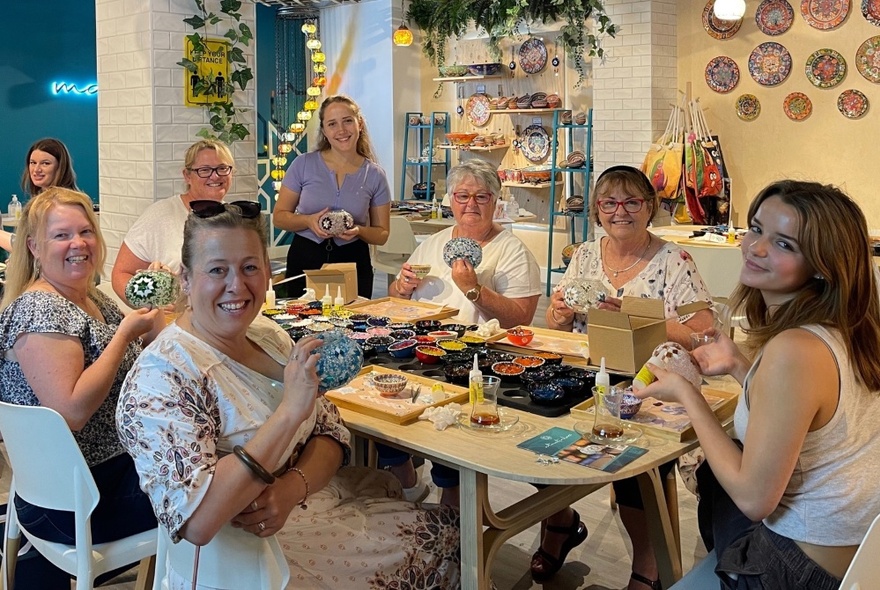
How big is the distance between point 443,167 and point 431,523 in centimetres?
749

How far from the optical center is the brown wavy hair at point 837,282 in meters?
1.72

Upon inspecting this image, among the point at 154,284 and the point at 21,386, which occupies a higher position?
the point at 154,284

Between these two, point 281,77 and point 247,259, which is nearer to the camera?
point 247,259

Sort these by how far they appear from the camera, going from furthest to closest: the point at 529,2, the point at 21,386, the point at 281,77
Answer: the point at 281,77, the point at 529,2, the point at 21,386

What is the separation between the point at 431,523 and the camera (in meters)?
2.11

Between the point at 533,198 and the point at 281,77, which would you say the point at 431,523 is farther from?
the point at 281,77

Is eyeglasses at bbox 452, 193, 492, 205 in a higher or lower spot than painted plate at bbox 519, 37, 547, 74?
lower

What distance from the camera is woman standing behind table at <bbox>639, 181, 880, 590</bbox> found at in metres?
1.65

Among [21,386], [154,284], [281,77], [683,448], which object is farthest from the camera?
[281,77]

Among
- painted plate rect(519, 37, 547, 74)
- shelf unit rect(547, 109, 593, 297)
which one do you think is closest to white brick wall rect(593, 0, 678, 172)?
shelf unit rect(547, 109, 593, 297)

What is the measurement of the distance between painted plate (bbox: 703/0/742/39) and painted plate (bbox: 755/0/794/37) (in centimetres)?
17

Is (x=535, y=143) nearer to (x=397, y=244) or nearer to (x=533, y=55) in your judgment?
(x=533, y=55)

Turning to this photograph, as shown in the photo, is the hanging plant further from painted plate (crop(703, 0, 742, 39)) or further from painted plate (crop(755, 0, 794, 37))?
painted plate (crop(755, 0, 794, 37))

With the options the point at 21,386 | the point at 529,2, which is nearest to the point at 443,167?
the point at 529,2
